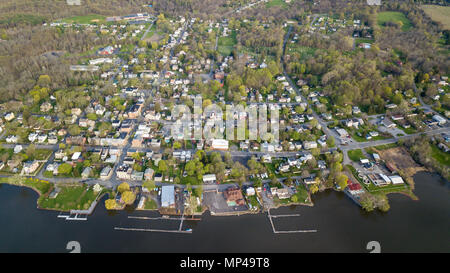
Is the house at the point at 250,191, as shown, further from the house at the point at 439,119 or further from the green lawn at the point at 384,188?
the house at the point at 439,119

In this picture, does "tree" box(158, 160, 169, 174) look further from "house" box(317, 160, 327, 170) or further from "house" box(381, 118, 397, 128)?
"house" box(381, 118, 397, 128)

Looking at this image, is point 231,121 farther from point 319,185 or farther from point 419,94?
point 419,94

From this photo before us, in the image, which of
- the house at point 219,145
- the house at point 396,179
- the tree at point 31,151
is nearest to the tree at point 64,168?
the tree at point 31,151

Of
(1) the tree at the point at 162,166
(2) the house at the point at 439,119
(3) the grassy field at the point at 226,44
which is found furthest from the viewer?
(3) the grassy field at the point at 226,44

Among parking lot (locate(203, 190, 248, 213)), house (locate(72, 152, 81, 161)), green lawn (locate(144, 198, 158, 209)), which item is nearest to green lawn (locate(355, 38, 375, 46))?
parking lot (locate(203, 190, 248, 213))

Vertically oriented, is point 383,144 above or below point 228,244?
above

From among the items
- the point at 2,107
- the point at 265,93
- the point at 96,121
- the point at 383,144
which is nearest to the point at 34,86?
the point at 2,107
